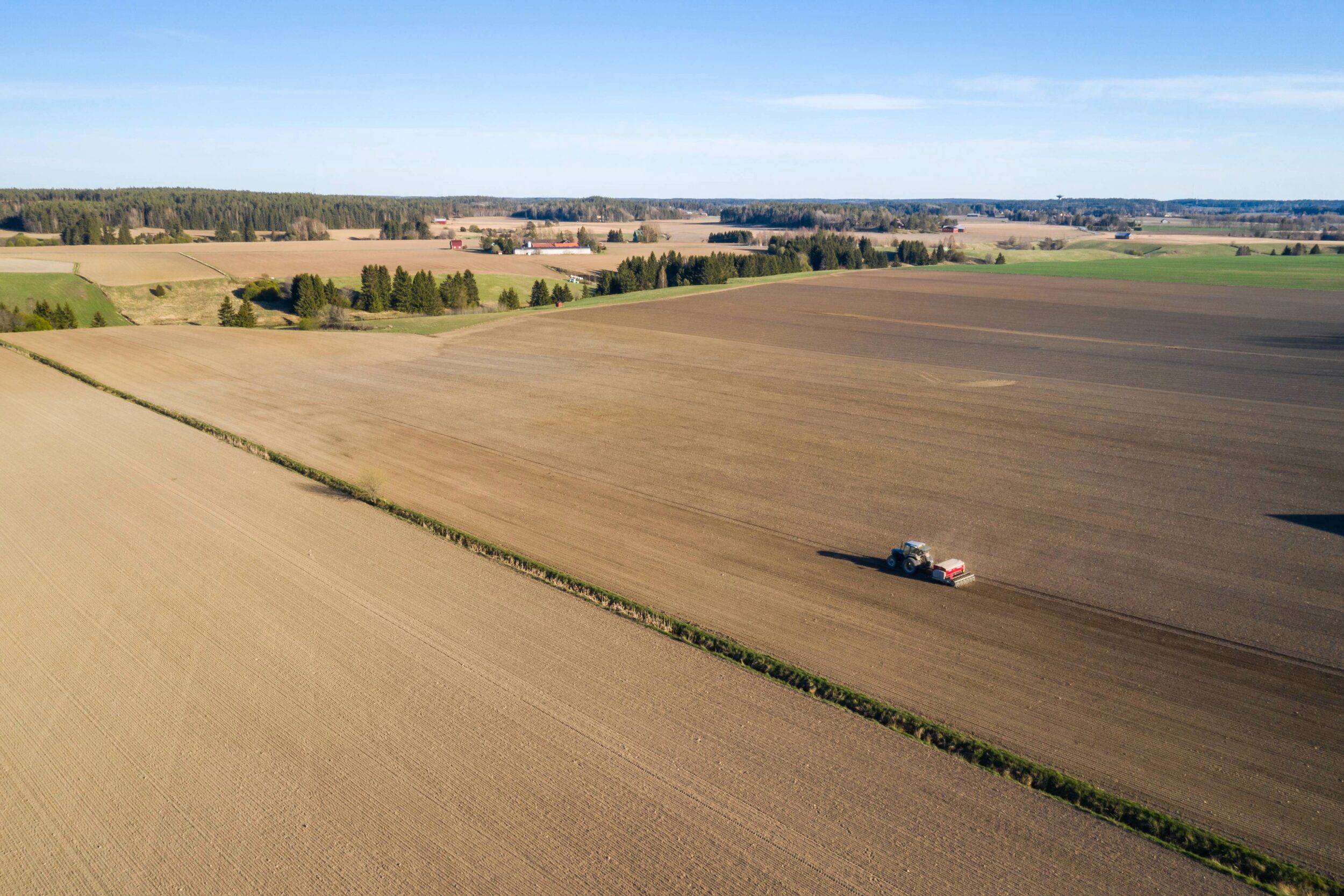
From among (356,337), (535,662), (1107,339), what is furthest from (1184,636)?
(356,337)

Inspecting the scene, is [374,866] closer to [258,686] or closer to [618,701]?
[618,701]

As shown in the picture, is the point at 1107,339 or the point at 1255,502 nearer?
the point at 1255,502

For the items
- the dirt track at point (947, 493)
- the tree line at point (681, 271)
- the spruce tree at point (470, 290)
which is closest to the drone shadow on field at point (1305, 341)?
the dirt track at point (947, 493)

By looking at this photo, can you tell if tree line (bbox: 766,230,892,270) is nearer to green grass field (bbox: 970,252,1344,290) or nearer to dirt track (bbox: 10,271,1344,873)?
green grass field (bbox: 970,252,1344,290)

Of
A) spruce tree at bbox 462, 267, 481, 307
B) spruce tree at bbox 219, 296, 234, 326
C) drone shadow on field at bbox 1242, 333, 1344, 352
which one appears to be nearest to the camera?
drone shadow on field at bbox 1242, 333, 1344, 352

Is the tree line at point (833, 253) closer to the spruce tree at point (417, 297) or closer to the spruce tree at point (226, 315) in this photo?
the spruce tree at point (417, 297)

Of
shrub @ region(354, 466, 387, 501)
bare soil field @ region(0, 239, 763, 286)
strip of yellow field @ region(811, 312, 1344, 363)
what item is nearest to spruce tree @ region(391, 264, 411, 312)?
bare soil field @ region(0, 239, 763, 286)
